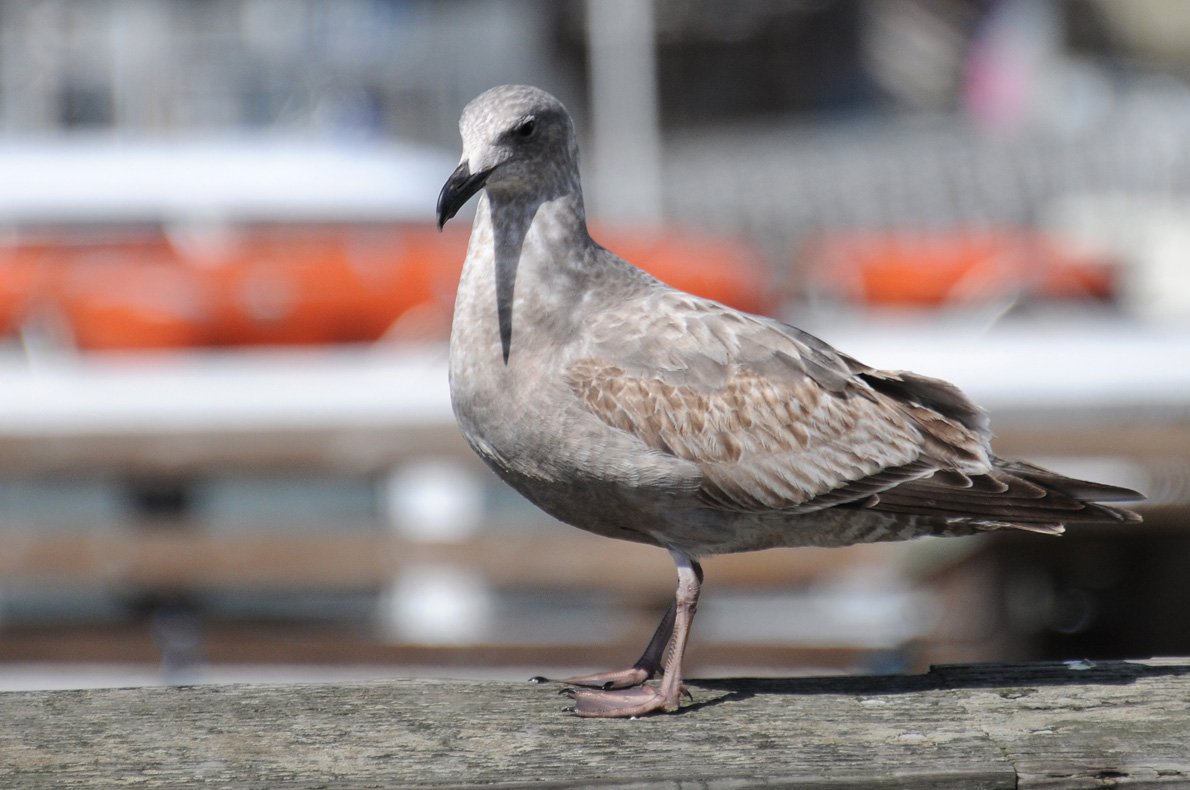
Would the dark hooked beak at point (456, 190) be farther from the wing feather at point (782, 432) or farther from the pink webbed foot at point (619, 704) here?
the pink webbed foot at point (619, 704)

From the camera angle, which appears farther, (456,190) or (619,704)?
(456,190)

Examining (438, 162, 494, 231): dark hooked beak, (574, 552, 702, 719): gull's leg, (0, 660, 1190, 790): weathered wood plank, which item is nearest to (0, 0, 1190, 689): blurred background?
(574, 552, 702, 719): gull's leg

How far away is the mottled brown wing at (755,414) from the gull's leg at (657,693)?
0.26 metres

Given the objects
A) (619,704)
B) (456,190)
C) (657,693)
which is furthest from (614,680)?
(456,190)

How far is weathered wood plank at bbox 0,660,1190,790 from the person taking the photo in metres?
2.18

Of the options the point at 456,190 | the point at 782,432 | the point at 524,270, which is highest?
the point at 456,190

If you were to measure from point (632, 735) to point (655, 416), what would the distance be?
0.83 m

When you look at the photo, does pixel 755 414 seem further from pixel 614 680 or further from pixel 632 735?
pixel 632 735

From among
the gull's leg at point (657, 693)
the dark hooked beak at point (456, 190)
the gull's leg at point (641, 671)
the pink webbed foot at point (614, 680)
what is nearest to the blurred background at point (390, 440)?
the gull's leg at point (641, 671)

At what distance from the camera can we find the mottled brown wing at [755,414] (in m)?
3.10

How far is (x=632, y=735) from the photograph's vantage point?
254 centimetres

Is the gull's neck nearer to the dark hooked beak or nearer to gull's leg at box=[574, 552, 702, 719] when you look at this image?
the dark hooked beak

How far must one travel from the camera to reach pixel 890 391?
11.7 feet

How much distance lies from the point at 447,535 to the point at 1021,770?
20.0 feet
